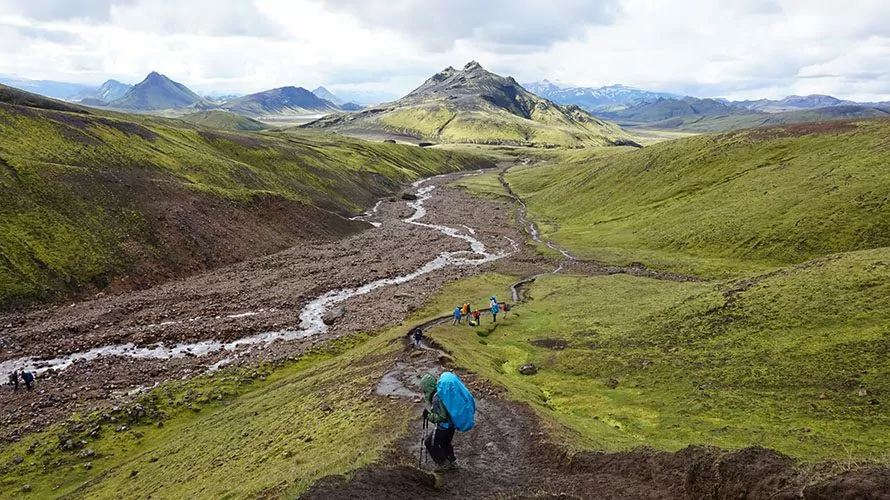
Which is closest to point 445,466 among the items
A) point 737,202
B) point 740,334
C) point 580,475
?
point 580,475

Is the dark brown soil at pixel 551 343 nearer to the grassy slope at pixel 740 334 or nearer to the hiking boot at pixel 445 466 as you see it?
the grassy slope at pixel 740 334

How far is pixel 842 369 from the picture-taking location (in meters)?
32.4

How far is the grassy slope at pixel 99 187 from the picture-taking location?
66.0 meters

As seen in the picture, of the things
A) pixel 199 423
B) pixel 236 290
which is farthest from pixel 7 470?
pixel 236 290

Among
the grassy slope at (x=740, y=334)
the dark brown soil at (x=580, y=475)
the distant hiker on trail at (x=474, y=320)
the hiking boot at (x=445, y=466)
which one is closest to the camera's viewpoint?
the dark brown soil at (x=580, y=475)

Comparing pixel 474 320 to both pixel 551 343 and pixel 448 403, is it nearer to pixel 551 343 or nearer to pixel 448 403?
pixel 551 343

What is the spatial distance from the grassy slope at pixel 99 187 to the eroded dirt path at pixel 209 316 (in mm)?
7377

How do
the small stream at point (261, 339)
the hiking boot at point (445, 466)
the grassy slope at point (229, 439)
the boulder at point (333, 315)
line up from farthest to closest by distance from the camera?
the boulder at point (333, 315)
the small stream at point (261, 339)
the grassy slope at point (229, 439)
the hiking boot at point (445, 466)

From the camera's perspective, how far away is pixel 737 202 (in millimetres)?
95250

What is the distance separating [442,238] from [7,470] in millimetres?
83650

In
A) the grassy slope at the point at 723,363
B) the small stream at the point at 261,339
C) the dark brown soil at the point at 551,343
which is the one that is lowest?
the small stream at the point at 261,339

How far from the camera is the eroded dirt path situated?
43.5 metres

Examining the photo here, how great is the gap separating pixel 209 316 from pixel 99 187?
130 ft

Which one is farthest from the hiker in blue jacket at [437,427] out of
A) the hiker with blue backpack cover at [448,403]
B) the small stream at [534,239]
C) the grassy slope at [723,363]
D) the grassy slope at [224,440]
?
the small stream at [534,239]
